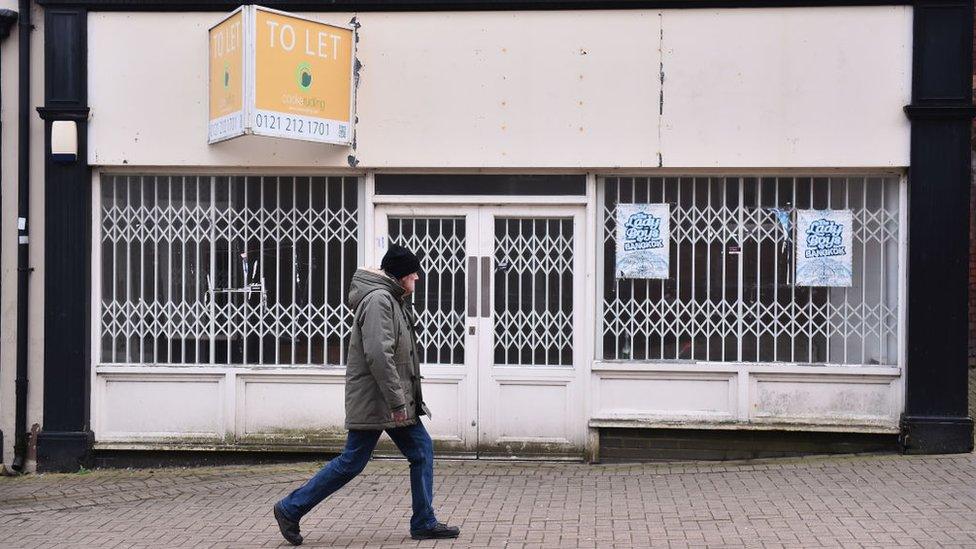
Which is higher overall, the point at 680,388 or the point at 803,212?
the point at 803,212

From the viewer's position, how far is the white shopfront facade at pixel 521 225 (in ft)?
28.7

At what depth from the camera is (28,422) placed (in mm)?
9211

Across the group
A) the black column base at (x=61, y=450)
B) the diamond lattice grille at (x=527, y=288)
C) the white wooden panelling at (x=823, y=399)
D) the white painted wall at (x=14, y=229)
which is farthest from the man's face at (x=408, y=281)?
the white painted wall at (x=14, y=229)

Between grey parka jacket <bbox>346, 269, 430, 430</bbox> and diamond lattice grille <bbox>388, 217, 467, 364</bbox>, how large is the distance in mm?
2542

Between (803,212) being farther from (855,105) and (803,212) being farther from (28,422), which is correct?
(28,422)

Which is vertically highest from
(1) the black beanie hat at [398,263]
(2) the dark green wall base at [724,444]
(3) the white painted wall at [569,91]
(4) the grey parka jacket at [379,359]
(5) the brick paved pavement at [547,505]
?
(3) the white painted wall at [569,91]

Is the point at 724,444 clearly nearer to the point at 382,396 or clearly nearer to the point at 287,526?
the point at 382,396

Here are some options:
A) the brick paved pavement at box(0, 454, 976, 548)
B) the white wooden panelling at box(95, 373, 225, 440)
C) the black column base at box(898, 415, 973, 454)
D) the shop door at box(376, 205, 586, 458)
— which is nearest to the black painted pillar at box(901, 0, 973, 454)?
the black column base at box(898, 415, 973, 454)

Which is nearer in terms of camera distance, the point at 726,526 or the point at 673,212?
the point at 726,526

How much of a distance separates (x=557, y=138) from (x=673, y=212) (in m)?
1.13

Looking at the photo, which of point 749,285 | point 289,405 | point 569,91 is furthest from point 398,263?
point 749,285

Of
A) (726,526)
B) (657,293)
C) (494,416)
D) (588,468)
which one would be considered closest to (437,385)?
(494,416)

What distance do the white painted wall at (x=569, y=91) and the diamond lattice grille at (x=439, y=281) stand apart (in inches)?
22.3

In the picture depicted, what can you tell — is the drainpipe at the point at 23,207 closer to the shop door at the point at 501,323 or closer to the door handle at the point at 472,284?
the shop door at the point at 501,323
